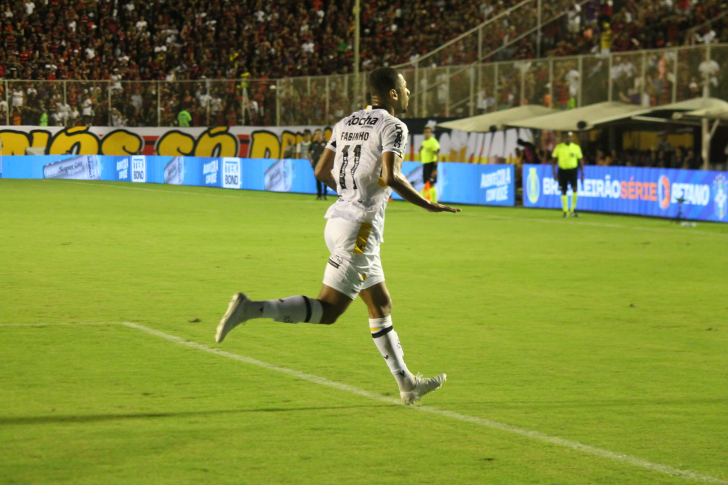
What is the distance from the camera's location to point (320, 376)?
7141mm

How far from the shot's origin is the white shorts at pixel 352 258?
19.7 ft

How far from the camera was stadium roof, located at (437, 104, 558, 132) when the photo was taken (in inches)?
1179

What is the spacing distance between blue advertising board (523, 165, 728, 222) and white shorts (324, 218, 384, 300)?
16.7 m

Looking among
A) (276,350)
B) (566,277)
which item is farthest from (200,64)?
(276,350)

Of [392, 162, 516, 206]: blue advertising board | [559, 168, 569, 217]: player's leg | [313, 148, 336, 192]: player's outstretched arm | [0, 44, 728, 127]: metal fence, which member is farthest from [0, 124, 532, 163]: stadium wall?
[313, 148, 336, 192]: player's outstretched arm

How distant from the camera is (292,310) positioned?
19.7 feet

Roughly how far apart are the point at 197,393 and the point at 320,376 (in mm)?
948

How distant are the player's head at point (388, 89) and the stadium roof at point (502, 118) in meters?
23.6

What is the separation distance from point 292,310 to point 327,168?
3.06 feet

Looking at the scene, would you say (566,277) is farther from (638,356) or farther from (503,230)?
(503,230)

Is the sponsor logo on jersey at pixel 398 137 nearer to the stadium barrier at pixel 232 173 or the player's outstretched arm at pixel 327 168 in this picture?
the player's outstretched arm at pixel 327 168

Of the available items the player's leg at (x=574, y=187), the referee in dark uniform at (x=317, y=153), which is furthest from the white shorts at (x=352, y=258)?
the referee in dark uniform at (x=317, y=153)

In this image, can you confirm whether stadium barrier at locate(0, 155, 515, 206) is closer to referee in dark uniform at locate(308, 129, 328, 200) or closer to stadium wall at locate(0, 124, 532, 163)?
stadium wall at locate(0, 124, 532, 163)

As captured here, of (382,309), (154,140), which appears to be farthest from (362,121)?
(154,140)
